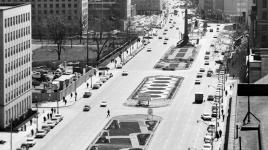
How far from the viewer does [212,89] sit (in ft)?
304

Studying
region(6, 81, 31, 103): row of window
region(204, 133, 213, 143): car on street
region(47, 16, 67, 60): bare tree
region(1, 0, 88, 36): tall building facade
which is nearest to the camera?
region(204, 133, 213, 143): car on street

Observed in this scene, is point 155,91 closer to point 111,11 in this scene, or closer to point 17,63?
point 17,63

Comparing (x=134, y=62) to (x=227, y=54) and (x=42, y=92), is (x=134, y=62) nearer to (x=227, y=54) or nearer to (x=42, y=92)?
(x=227, y=54)

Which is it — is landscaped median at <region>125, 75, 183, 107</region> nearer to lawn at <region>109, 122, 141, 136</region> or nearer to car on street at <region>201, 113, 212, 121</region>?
car on street at <region>201, 113, 212, 121</region>

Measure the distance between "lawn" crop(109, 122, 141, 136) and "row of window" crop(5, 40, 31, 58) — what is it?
43.3ft

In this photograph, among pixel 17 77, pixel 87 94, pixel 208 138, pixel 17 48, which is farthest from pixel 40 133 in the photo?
pixel 87 94

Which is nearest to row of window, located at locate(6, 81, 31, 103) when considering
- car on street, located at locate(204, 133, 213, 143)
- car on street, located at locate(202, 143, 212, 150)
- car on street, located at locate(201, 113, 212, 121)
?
car on street, located at locate(201, 113, 212, 121)

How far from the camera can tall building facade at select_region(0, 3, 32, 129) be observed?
6869cm

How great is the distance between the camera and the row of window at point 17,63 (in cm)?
7012

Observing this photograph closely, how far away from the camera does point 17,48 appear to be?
240 ft

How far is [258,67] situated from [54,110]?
23.6m

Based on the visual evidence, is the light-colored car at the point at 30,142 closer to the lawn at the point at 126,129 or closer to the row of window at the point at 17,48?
the lawn at the point at 126,129

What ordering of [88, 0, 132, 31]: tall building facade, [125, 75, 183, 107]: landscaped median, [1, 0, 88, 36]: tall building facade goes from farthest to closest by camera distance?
[88, 0, 132, 31]: tall building facade → [1, 0, 88, 36]: tall building facade → [125, 75, 183, 107]: landscaped median

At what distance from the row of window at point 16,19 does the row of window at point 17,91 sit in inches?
271
